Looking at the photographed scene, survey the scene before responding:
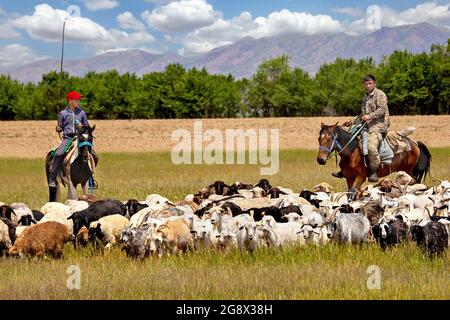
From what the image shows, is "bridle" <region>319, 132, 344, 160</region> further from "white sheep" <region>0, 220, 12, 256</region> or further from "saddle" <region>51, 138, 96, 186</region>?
"white sheep" <region>0, 220, 12, 256</region>

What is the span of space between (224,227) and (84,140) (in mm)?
6453

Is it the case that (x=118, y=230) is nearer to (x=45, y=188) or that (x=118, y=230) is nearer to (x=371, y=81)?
(x=371, y=81)

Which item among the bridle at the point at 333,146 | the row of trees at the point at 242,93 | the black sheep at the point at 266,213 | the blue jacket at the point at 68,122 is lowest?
the black sheep at the point at 266,213

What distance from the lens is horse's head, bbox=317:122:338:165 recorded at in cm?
1616

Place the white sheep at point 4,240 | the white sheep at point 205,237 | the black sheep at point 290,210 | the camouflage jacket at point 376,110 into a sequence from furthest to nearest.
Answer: the camouflage jacket at point 376,110 < the black sheep at point 290,210 < the white sheep at point 4,240 < the white sheep at point 205,237

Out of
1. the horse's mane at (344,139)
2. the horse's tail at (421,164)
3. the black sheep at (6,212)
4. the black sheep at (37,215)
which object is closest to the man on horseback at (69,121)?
the black sheep at (37,215)

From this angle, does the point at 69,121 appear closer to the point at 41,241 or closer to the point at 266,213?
the point at 41,241

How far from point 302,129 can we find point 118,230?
5146 cm

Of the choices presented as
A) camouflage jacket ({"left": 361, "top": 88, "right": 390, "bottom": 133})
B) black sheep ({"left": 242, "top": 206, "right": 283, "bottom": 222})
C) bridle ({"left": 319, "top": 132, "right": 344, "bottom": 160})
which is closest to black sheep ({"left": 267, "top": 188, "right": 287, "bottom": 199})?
bridle ({"left": 319, "top": 132, "right": 344, "bottom": 160})

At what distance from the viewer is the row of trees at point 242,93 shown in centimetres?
8800

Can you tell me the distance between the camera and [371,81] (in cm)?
1597

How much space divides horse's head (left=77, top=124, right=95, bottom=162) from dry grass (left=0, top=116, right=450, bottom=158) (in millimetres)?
36677

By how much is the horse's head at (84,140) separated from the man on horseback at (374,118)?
619cm

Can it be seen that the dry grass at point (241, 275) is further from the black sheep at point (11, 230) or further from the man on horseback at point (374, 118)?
the man on horseback at point (374, 118)
